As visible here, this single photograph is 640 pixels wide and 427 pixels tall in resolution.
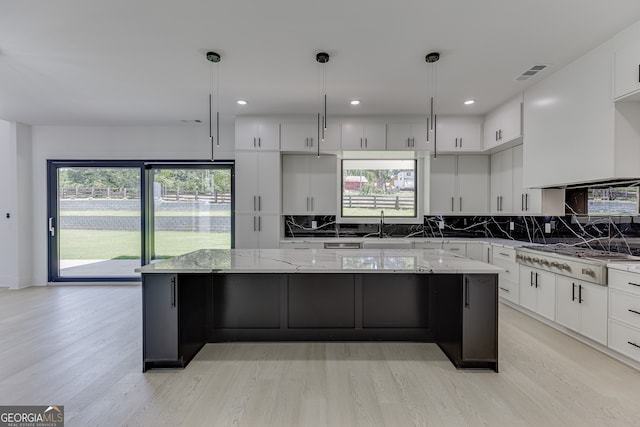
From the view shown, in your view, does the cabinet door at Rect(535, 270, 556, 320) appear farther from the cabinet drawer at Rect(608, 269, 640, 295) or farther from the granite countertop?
the granite countertop

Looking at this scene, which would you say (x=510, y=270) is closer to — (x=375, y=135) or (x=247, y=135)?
(x=375, y=135)

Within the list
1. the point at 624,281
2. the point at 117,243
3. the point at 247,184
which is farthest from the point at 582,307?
the point at 117,243

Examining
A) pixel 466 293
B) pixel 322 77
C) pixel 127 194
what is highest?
pixel 322 77

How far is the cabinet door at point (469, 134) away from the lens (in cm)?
475

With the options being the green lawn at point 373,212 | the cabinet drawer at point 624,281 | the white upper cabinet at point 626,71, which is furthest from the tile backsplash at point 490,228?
the white upper cabinet at point 626,71

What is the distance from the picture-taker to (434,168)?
5035mm

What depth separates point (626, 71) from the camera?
258 cm

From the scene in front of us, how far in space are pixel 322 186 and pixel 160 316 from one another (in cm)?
316

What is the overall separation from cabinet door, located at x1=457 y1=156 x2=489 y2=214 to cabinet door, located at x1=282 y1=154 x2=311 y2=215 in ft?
8.01

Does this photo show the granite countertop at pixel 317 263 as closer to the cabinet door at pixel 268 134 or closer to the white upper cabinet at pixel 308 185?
the white upper cabinet at pixel 308 185

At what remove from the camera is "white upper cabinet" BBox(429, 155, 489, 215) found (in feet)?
16.4

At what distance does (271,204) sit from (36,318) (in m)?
3.19

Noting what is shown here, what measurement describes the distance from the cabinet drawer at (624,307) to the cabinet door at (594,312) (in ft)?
0.20

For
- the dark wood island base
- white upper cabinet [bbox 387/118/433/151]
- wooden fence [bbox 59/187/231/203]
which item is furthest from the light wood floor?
white upper cabinet [bbox 387/118/433/151]
